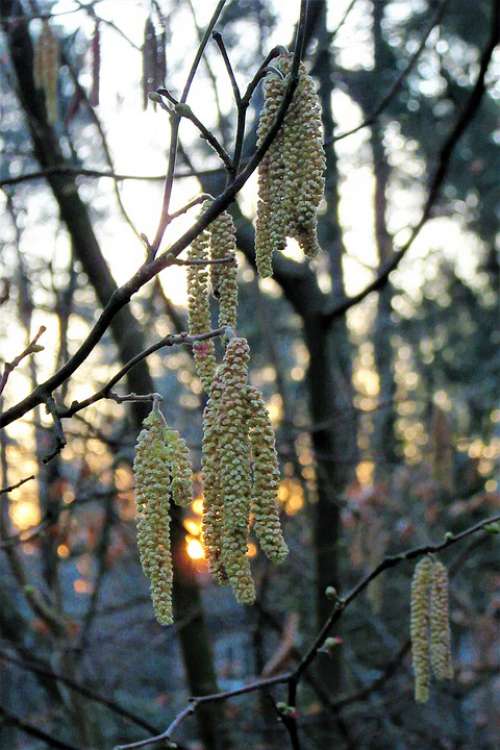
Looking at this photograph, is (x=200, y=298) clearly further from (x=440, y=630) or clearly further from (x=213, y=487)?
(x=440, y=630)

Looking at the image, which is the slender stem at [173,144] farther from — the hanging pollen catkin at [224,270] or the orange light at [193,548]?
the orange light at [193,548]

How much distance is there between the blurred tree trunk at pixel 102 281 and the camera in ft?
12.0

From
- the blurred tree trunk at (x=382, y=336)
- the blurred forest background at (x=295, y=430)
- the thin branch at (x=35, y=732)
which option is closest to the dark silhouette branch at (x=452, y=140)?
the blurred forest background at (x=295, y=430)

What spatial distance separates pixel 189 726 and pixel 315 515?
356 cm

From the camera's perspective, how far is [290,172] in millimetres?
1280

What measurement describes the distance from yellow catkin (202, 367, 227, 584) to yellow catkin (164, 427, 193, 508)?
0.05 m

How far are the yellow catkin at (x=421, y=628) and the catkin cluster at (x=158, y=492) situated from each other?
0.90m

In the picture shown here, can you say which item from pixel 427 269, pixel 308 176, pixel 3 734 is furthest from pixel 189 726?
pixel 308 176

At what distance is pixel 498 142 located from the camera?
35.1 ft

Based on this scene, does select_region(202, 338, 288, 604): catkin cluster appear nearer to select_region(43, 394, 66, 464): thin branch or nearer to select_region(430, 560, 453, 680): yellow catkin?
select_region(43, 394, 66, 464): thin branch

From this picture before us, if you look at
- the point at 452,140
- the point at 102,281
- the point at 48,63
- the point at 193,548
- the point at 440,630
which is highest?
the point at 452,140

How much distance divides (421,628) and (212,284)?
1.06 meters

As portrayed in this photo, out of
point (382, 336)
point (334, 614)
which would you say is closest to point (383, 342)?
point (382, 336)

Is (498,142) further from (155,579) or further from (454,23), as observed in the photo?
(155,579)
